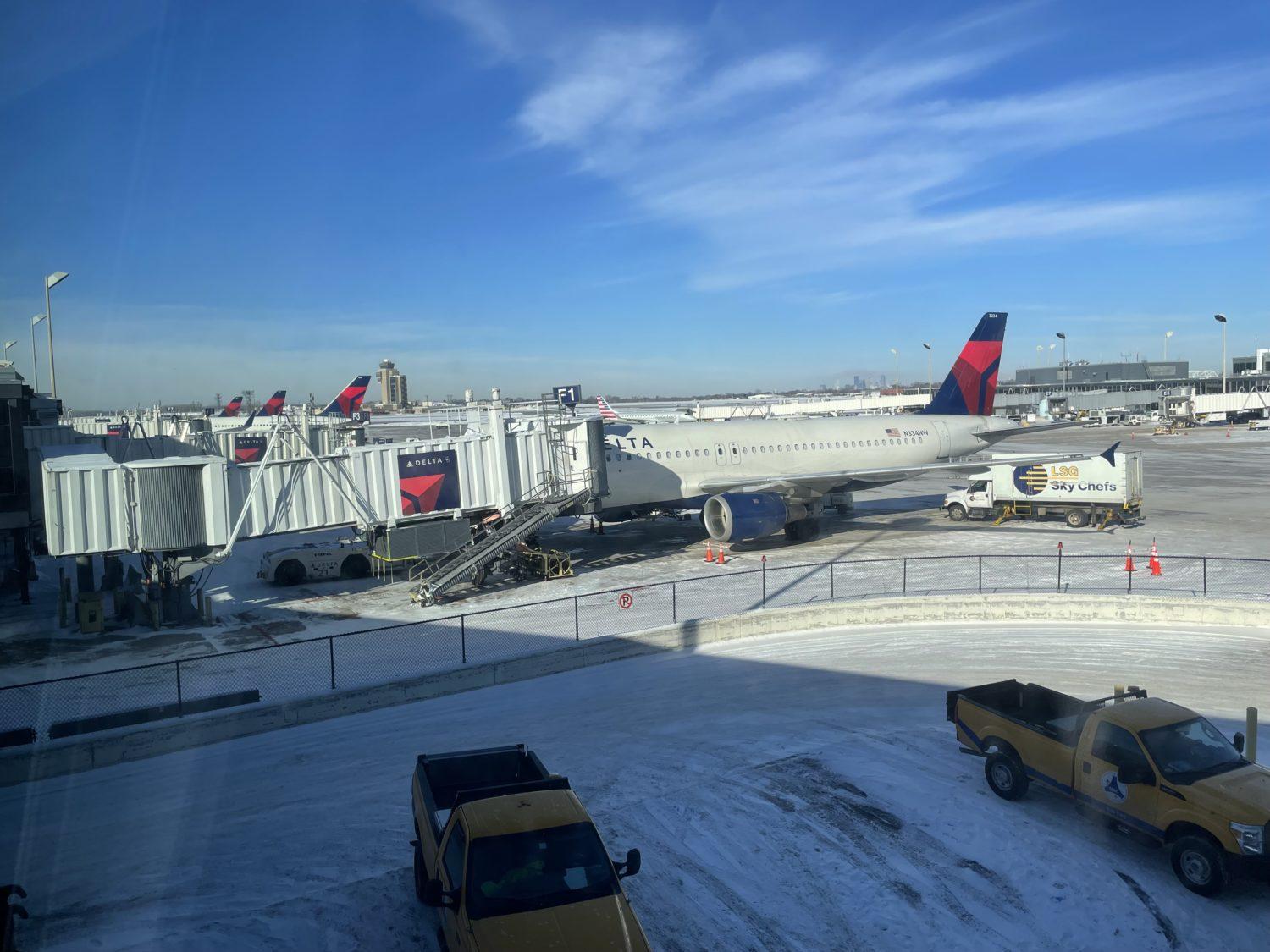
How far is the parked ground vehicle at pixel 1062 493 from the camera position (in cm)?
3219

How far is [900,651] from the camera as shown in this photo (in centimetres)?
1794

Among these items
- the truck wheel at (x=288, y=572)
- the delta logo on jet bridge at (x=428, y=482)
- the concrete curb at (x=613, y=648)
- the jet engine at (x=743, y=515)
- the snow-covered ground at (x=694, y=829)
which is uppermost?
the delta logo on jet bridge at (x=428, y=482)

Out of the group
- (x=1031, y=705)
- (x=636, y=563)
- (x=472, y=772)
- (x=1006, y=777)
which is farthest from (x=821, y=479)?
(x=472, y=772)

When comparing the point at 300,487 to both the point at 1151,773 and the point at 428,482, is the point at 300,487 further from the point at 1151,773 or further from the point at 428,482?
the point at 1151,773

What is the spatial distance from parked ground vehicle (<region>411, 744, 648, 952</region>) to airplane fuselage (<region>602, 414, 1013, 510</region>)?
20949 millimetres

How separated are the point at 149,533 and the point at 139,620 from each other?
9.69 ft

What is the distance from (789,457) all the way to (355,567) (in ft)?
55.4

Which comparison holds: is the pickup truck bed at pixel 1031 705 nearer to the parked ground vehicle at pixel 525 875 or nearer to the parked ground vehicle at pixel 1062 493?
the parked ground vehicle at pixel 525 875

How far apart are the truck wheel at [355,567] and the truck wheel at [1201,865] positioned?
72.5 feet

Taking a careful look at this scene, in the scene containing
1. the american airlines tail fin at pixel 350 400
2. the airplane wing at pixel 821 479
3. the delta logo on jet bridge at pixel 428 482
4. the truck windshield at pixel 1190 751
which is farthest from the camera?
the american airlines tail fin at pixel 350 400

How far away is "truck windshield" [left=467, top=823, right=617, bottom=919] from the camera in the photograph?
23.5 ft

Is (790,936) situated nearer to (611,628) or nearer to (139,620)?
(611,628)

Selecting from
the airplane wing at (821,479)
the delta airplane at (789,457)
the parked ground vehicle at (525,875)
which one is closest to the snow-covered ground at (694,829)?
the parked ground vehicle at (525,875)

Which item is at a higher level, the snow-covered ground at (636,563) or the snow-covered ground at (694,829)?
the snow-covered ground at (636,563)
